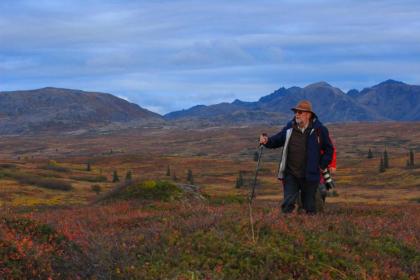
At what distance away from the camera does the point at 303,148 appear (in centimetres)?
1216

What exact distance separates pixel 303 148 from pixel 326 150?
0.47m

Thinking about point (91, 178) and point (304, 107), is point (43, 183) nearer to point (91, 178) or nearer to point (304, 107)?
point (91, 178)

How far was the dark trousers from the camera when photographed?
12383mm

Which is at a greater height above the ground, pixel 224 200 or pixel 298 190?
pixel 298 190

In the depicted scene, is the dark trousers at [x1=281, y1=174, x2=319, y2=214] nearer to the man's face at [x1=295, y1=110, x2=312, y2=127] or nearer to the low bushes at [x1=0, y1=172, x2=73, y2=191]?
the man's face at [x1=295, y1=110, x2=312, y2=127]

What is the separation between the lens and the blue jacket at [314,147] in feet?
39.7

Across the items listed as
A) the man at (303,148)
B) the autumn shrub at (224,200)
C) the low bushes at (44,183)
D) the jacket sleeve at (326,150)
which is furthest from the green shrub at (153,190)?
the low bushes at (44,183)

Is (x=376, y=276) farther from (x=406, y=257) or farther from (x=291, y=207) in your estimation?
(x=291, y=207)

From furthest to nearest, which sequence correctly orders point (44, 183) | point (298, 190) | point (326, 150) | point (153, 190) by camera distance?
point (44, 183)
point (153, 190)
point (298, 190)
point (326, 150)

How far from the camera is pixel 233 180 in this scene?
83812mm

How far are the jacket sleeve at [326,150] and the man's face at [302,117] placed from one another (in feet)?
1.31

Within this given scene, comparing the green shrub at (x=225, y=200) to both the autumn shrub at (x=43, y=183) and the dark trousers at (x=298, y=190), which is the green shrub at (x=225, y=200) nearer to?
the dark trousers at (x=298, y=190)

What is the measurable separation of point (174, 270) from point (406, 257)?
4396 millimetres

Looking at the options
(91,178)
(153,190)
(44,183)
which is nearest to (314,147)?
(153,190)
